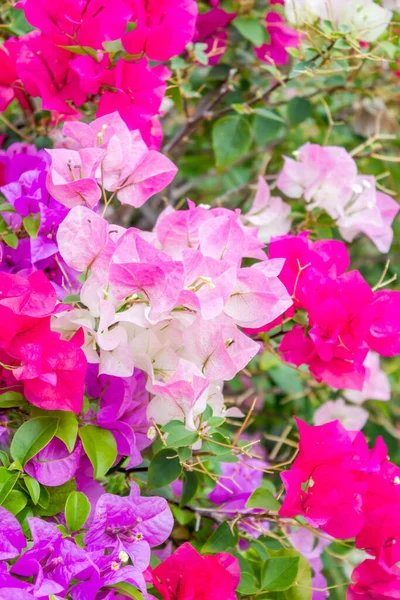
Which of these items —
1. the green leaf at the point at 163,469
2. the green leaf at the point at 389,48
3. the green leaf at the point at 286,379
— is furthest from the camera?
the green leaf at the point at 286,379

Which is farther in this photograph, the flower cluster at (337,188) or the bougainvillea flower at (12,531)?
the flower cluster at (337,188)

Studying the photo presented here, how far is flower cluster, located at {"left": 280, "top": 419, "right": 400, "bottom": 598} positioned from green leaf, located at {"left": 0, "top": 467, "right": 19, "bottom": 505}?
200 millimetres

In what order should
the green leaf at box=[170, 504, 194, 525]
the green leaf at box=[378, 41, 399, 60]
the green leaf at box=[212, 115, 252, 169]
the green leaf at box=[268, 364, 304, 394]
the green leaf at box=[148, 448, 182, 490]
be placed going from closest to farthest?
the green leaf at box=[148, 448, 182, 490]
the green leaf at box=[170, 504, 194, 525]
the green leaf at box=[378, 41, 399, 60]
the green leaf at box=[212, 115, 252, 169]
the green leaf at box=[268, 364, 304, 394]

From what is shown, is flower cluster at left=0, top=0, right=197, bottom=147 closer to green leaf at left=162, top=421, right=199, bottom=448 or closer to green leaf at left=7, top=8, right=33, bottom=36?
green leaf at left=7, top=8, right=33, bottom=36

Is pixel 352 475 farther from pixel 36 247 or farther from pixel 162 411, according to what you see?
pixel 36 247

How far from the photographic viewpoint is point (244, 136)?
922 millimetres

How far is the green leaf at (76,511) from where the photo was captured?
1.74ft

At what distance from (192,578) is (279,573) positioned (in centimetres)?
9

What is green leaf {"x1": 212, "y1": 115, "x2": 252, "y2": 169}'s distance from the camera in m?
0.92

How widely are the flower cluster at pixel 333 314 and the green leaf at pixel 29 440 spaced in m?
0.22

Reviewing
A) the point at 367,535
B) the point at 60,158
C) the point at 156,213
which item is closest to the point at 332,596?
the point at 367,535

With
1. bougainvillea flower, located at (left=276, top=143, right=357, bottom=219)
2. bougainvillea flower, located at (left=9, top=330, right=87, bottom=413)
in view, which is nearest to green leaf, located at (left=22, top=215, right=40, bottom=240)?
bougainvillea flower, located at (left=9, top=330, right=87, bottom=413)

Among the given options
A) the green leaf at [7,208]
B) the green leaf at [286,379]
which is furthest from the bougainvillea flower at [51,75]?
the green leaf at [286,379]

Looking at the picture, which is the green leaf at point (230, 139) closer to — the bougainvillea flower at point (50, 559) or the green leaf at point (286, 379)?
the green leaf at point (286, 379)
